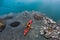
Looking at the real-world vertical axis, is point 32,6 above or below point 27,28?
above

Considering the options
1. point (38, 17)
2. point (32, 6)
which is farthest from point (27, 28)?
point (32, 6)

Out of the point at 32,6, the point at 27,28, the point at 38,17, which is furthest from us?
the point at 32,6

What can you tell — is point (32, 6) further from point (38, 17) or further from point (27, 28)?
Answer: point (27, 28)

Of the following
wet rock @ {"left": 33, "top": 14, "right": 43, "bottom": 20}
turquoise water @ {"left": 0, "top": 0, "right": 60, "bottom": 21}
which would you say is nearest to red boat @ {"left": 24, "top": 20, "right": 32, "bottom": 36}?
wet rock @ {"left": 33, "top": 14, "right": 43, "bottom": 20}

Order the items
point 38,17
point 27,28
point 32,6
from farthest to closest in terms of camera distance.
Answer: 1. point 32,6
2. point 38,17
3. point 27,28

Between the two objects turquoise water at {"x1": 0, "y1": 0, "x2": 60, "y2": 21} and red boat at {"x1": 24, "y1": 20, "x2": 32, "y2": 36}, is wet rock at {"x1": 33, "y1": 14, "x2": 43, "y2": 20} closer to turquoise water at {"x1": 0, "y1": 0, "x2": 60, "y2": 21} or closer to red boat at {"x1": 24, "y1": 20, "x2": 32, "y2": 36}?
red boat at {"x1": 24, "y1": 20, "x2": 32, "y2": 36}

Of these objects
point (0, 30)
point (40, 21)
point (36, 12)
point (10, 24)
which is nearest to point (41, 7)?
point (36, 12)

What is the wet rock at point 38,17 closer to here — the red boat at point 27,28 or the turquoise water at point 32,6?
the red boat at point 27,28

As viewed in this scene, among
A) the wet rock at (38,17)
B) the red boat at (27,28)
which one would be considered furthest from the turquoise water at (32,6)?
the red boat at (27,28)
